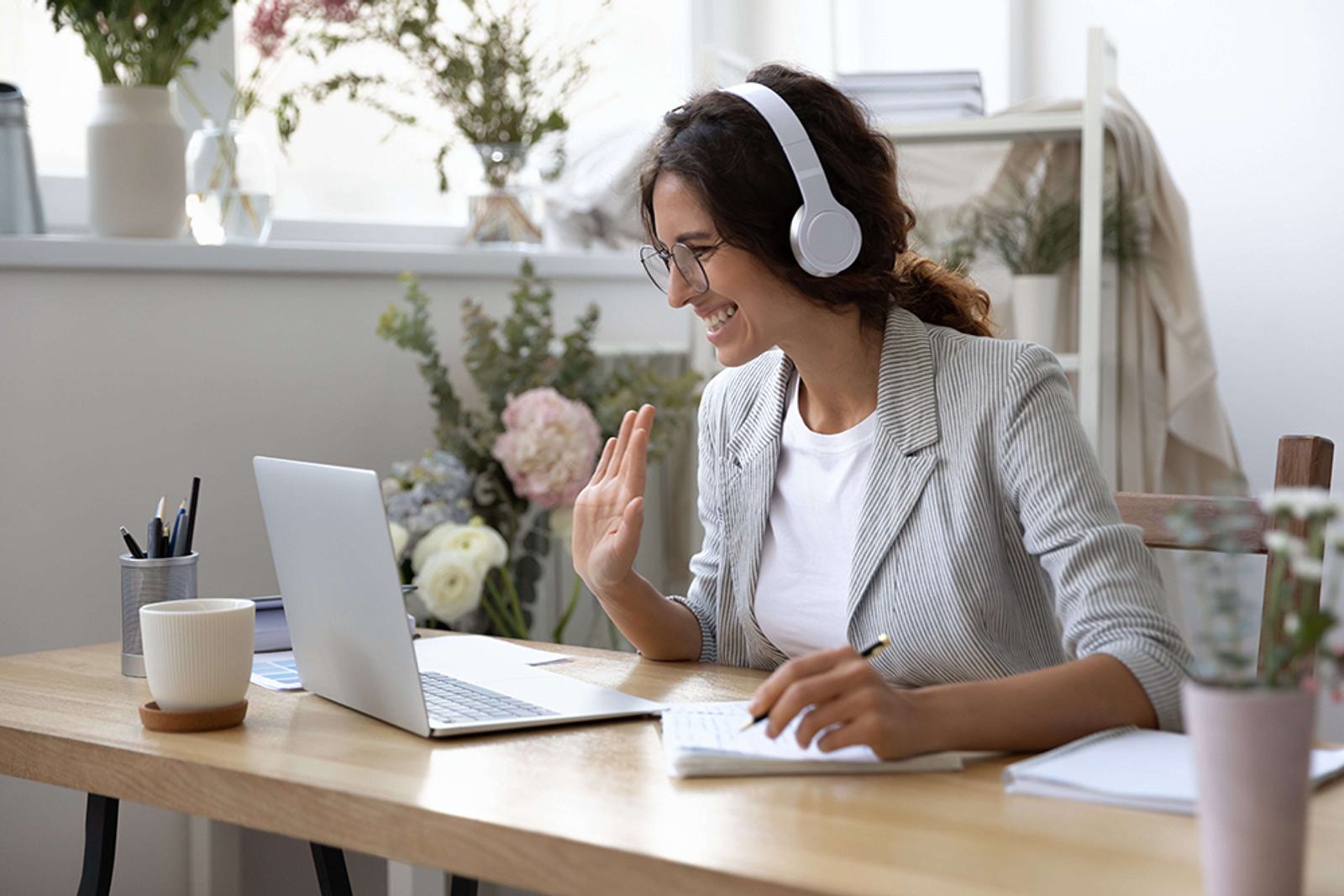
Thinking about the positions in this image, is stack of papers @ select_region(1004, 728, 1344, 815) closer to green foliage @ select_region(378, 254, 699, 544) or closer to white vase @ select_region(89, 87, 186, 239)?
green foliage @ select_region(378, 254, 699, 544)

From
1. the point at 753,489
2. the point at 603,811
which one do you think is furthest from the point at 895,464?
the point at 603,811

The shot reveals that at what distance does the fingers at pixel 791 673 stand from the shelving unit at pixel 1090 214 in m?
1.60

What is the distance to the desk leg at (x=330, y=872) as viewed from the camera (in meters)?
1.68

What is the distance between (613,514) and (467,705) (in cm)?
32

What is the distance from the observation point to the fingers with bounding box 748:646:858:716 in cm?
113

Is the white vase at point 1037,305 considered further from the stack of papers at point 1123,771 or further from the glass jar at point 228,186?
the stack of papers at point 1123,771

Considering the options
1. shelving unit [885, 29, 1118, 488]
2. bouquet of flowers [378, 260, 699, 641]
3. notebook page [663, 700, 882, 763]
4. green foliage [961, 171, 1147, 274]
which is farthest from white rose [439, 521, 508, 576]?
green foliage [961, 171, 1147, 274]

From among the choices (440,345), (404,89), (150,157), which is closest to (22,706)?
(150,157)

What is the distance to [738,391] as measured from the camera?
1825 millimetres

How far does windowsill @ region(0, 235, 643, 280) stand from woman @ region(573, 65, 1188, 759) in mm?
717

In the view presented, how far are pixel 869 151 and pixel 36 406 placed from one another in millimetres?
1068

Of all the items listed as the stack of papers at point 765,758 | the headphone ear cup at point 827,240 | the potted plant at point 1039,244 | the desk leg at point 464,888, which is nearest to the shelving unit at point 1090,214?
the potted plant at point 1039,244

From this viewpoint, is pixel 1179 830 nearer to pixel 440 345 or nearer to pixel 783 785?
pixel 783 785

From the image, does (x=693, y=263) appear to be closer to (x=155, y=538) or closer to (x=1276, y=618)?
(x=155, y=538)
